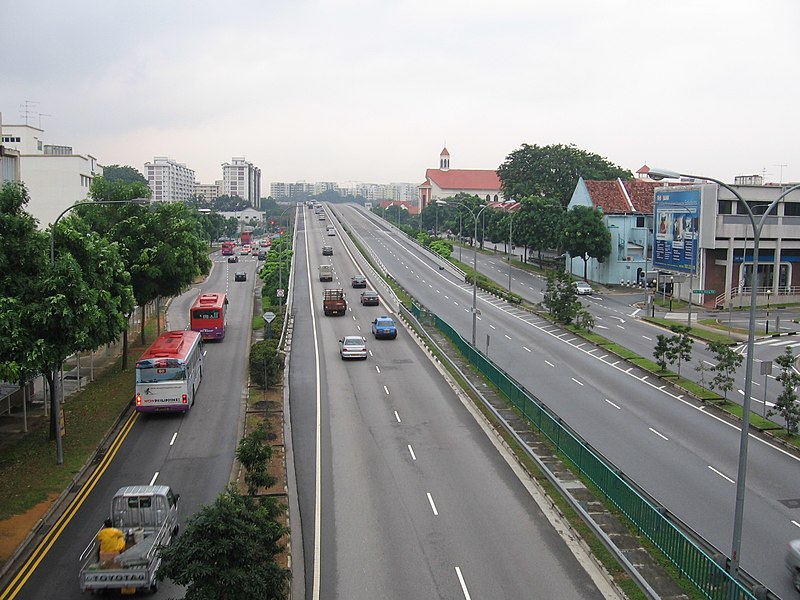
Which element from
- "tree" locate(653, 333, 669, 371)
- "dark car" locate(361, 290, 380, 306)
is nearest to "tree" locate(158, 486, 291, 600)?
"tree" locate(653, 333, 669, 371)

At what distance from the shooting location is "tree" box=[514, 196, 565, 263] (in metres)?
86.7

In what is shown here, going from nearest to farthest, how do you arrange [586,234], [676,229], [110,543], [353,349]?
[110,543] → [353,349] → [676,229] → [586,234]

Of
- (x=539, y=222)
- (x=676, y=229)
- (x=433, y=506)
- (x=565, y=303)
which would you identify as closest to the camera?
(x=433, y=506)

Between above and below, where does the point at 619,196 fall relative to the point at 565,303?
above

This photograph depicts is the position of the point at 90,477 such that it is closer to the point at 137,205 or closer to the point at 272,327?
the point at 137,205

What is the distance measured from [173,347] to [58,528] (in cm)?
1276

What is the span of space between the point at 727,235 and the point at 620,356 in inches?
1073

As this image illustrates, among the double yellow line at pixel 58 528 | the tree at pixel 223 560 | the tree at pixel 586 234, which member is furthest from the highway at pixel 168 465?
the tree at pixel 586 234

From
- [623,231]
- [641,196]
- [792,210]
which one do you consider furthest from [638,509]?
[641,196]

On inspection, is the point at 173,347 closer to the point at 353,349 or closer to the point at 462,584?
the point at 353,349

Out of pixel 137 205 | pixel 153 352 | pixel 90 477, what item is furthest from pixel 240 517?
pixel 137 205

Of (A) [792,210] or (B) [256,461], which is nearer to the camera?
(B) [256,461]

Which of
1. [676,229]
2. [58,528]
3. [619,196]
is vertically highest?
[619,196]

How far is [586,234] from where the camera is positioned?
3105 inches
